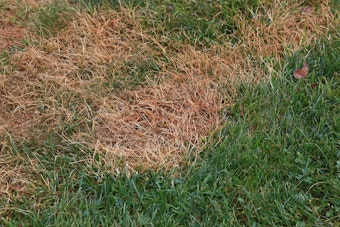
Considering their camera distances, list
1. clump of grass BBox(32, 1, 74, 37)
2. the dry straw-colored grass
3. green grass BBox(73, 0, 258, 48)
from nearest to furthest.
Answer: the dry straw-colored grass < green grass BBox(73, 0, 258, 48) < clump of grass BBox(32, 1, 74, 37)

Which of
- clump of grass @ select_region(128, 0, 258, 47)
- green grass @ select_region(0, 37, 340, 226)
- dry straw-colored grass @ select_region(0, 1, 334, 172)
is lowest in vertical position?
green grass @ select_region(0, 37, 340, 226)

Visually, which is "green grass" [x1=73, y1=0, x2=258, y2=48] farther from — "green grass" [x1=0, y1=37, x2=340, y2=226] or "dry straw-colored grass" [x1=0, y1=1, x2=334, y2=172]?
"green grass" [x1=0, y1=37, x2=340, y2=226]

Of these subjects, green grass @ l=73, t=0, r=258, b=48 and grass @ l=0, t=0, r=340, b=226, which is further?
green grass @ l=73, t=0, r=258, b=48

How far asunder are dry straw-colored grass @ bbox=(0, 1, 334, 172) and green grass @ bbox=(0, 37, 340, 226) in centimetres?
12

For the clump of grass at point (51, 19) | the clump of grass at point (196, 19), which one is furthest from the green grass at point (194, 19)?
the clump of grass at point (51, 19)

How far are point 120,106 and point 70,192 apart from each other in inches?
27.2

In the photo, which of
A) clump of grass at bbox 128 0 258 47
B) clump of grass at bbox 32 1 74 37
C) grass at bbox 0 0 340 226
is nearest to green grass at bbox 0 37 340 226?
grass at bbox 0 0 340 226

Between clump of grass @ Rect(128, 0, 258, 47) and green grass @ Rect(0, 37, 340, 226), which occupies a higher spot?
clump of grass @ Rect(128, 0, 258, 47)

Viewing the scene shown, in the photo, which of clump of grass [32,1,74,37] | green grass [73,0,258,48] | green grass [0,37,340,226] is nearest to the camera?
green grass [0,37,340,226]

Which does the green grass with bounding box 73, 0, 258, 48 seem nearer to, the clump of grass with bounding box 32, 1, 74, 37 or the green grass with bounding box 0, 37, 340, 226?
the clump of grass with bounding box 32, 1, 74, 37

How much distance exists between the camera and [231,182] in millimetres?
2777

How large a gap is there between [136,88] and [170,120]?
0.36 m

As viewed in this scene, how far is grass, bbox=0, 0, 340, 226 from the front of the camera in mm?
2719

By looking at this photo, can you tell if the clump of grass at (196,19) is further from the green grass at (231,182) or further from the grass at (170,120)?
the green grass at (231,182)
